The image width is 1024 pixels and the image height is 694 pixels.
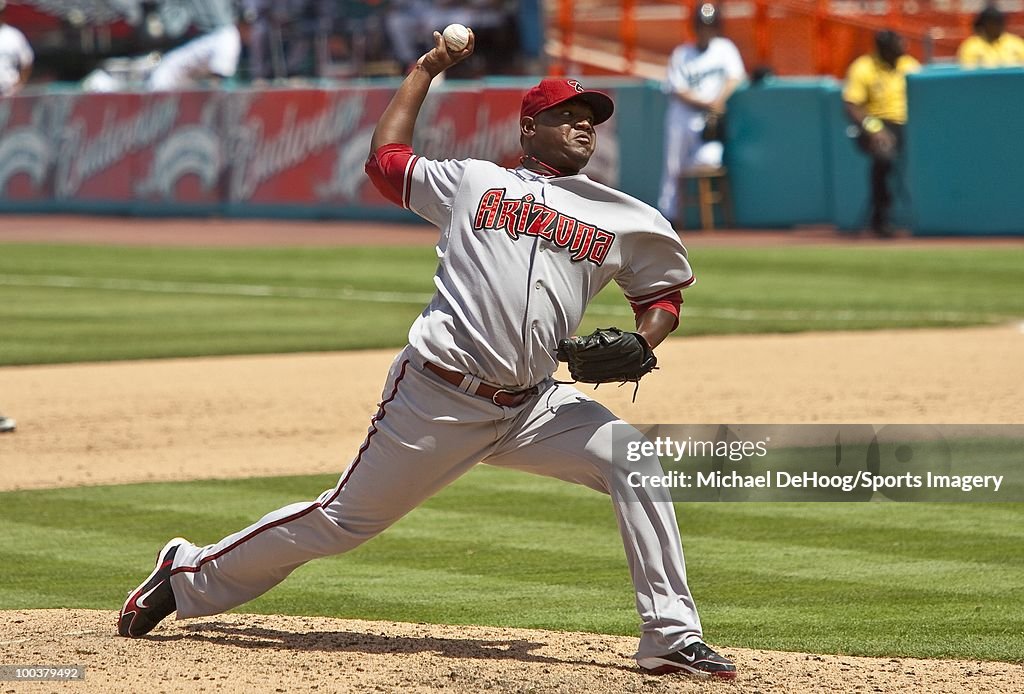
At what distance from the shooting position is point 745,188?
67.1 ft

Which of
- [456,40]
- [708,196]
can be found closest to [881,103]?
[708,196]

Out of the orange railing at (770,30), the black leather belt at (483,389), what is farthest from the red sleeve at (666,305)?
the orange railing at (770,30)

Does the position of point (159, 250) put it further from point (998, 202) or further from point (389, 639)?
point (389, 639)

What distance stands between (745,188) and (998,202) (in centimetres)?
314

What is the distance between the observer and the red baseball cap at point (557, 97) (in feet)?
16.1

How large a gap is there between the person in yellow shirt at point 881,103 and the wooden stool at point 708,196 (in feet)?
7.38

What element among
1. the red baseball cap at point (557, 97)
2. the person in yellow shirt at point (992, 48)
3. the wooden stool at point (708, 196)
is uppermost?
the red baseball cap at point (557, 97)

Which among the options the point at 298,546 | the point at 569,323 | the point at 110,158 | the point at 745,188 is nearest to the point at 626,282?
the point at 569,323

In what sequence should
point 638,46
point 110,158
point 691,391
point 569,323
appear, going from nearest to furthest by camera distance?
point 569,323 < point 691,391 < point 110,158 < point 638,46

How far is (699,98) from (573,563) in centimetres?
1377

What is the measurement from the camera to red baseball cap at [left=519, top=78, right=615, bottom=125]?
491 centimetres

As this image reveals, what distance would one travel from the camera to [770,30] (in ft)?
82.7

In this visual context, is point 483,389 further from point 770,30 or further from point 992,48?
point 770,30
